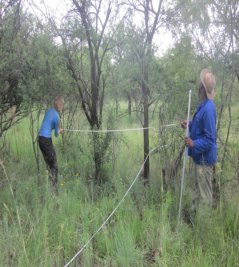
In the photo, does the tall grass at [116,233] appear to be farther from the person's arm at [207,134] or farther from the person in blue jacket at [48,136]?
the person in blue jacket at [48,136]

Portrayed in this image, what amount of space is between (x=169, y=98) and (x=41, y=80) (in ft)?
6.80

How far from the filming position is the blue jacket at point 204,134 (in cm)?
406

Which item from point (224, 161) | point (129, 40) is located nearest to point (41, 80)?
point (129, 40)

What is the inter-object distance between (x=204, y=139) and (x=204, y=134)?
0.25ft

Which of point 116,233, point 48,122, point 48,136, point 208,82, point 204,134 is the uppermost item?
point 208,82

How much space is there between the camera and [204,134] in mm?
4133

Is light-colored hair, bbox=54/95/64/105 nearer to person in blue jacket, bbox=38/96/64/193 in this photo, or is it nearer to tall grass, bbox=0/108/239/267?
person in blue jacket, bbox=38/96/64/193

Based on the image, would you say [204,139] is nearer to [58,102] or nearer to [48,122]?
[58,102]

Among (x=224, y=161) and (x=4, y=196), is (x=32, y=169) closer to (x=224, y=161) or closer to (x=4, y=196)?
(x=4, y=196)

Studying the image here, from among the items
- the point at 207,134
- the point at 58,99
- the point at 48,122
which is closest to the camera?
the point at 207,134

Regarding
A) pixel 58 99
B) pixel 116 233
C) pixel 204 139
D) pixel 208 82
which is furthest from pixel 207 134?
pixel 58 99

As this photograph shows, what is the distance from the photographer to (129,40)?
6113mm

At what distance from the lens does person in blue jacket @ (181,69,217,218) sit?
4.06 meters

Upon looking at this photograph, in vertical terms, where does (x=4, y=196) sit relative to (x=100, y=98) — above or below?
below
